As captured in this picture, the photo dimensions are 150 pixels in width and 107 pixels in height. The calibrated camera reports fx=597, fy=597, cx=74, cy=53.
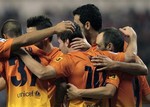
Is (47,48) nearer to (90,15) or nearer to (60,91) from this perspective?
(60,91)

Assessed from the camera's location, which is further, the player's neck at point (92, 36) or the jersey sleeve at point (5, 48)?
the player's neck at point (92, 36)

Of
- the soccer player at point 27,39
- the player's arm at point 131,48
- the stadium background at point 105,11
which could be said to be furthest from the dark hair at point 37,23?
the stadium background at point 105,11

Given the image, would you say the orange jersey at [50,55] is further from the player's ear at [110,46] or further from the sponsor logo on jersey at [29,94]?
the player's ear at [110,46]

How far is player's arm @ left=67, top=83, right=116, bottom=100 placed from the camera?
15.0 ft

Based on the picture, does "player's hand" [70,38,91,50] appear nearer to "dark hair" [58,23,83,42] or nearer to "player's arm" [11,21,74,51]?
"dark hair" [58,23,83,42]

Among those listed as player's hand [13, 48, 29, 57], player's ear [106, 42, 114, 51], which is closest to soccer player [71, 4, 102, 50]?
player's ear [106, 42, 114, 51]

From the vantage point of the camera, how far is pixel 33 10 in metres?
11.9

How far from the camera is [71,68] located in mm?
4586

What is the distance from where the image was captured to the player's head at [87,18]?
534 cm

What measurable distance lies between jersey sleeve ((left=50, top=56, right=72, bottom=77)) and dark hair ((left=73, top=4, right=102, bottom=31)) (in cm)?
83

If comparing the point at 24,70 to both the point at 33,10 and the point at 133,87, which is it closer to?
the point at 133,87

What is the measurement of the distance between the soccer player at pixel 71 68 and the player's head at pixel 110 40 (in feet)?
0.79

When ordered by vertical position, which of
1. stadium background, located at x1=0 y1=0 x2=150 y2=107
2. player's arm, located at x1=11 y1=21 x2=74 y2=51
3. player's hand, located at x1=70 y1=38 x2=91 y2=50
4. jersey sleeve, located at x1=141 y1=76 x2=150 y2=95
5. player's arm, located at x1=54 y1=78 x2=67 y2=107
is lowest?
stadium background, located at x1=0 y1=0 x2=150 y2=107

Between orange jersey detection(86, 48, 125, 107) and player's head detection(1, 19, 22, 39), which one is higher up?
player's head detection(1, 19, 22, 39)
